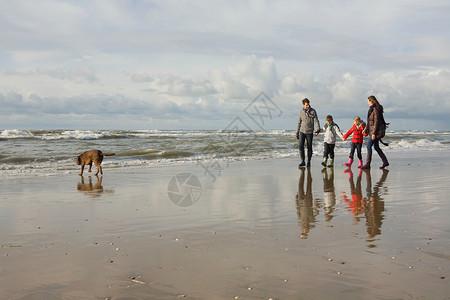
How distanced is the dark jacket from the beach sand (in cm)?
401

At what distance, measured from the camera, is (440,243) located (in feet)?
12.7

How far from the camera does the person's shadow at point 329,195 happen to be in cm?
551

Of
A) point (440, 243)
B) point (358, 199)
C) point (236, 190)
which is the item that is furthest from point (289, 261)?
point (236, 190)

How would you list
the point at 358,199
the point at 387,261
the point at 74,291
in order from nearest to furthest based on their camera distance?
the point at 74,291 → the point at 387,261 → the point at 358,199

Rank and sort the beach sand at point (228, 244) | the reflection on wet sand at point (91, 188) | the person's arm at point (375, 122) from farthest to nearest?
the person's arm at point (375, 122)
the reflection on wet sand at point (91, 188)
the beach sand at point (228, 244)

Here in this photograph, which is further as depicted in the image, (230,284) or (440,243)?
(440,243)

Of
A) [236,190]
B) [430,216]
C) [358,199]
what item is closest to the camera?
[430,216]

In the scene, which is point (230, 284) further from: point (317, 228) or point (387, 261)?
point (317, 228)

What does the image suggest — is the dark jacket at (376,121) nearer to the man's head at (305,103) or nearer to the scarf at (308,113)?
the scarf at (308,113)

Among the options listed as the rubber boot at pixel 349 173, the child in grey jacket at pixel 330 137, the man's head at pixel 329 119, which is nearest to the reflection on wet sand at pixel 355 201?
the rubber boot at pixel 349 173

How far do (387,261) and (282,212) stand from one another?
7.47 feet

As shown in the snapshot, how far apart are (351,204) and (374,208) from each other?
0.44 meters

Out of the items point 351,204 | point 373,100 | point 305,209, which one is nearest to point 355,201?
point 351,204

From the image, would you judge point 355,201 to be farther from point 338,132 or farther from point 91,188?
point 338,132
